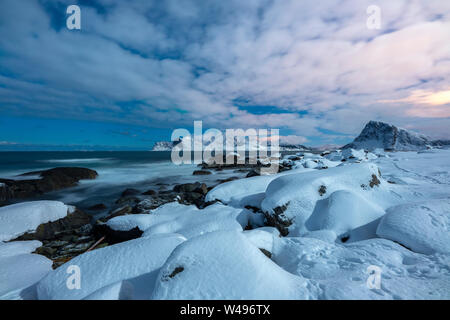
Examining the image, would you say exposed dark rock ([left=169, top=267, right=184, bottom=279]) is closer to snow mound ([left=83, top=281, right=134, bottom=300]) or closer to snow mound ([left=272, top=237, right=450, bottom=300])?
snow mound ([left=83, top=281, right=134, bottom=300])

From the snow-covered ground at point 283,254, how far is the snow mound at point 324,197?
0.03 metres

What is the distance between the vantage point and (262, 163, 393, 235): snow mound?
→ 437 cm

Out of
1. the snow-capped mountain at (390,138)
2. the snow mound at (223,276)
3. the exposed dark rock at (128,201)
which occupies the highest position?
the snow-capped mountain at (390,138)

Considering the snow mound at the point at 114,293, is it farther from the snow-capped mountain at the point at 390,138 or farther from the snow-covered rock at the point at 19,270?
the snow-capped mountain at the point at 390,138

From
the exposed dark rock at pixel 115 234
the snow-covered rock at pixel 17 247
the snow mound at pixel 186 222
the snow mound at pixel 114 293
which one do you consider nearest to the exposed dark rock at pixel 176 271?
the snow mound at pixel 114 293

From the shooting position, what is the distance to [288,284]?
2.11 m

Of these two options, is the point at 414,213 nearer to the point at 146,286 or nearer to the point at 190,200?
the point at 146,286

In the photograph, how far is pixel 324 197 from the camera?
16.8 ft

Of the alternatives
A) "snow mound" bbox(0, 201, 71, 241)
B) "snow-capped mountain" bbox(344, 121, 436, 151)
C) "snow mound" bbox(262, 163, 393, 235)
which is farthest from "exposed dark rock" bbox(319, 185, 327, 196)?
"snow-capped mountain" bbox(344, 121, 436, 151)

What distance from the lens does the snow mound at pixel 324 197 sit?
4.37 metres

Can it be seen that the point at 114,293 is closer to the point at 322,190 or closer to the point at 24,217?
the point at 322,190

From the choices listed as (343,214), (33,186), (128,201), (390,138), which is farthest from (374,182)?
(390,138)
